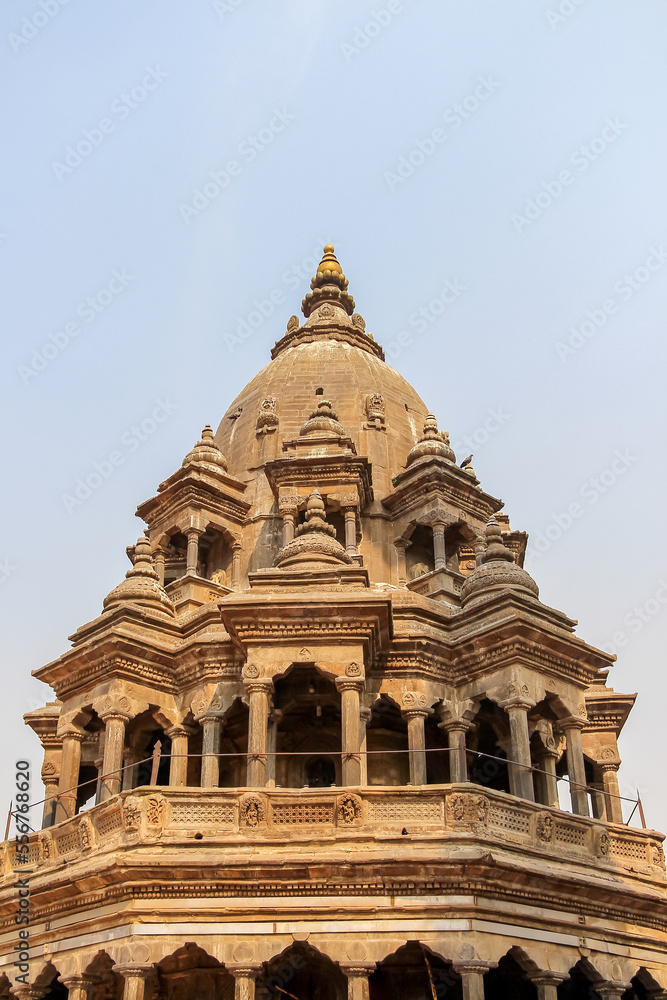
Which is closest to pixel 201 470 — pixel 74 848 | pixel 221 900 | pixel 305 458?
pixel 305 458

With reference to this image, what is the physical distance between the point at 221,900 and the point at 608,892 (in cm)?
715

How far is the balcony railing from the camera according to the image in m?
18.0

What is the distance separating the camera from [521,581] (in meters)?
24.8

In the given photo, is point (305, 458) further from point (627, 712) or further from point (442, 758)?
point (627, 712)

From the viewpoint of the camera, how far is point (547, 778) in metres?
24.9

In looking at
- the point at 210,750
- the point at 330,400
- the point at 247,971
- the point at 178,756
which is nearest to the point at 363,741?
the point at 210,750

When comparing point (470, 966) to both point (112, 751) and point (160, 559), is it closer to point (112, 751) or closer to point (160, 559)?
point (112, 751)

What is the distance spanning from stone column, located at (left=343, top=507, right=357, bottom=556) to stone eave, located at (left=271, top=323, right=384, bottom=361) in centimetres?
1044

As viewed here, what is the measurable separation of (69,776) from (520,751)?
382 inches

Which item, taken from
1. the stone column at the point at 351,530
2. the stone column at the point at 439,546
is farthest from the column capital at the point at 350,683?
the stone column at the point at 439,546

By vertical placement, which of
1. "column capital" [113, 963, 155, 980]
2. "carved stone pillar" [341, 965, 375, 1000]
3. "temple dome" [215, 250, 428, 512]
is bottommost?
"carved stone pillar" [341, 965, 375, 1000]

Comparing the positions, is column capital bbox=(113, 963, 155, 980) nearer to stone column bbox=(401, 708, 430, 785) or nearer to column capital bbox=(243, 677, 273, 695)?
column capital bbox=(243, 677, 273, 695)

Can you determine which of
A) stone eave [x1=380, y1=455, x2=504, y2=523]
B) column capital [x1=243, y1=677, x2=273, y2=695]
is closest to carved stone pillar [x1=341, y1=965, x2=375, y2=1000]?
column capital [x1=243, y1=677, x2=273, y2=695]

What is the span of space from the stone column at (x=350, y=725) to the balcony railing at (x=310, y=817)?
72.1 inches
